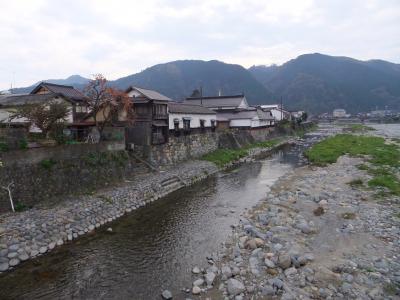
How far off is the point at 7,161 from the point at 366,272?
1585 centimetres

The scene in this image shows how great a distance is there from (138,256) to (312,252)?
659cm

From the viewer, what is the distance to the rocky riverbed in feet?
28.7

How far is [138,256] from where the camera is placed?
39.0 ft

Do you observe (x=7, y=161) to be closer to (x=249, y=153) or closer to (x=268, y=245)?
(x=268, y=245)

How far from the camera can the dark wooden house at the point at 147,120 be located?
24922 millimetres

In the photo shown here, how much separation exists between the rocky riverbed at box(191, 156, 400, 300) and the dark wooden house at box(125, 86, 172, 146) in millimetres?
11990

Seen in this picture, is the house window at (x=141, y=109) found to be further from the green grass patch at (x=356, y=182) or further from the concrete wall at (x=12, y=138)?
the green grass patch at (x=356, y=182)

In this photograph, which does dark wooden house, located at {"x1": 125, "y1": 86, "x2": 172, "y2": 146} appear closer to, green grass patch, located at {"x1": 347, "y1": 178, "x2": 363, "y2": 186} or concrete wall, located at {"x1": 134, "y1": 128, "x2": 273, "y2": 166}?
concrete wall, located at {"x1": 134, "y1": 128, "x2": 273, "y2": 166}

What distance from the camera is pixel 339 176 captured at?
74.9 ft

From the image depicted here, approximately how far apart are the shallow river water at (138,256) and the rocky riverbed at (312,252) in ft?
3.33

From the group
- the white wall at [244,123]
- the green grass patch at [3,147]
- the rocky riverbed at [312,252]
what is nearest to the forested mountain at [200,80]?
the white wall at [244,123]

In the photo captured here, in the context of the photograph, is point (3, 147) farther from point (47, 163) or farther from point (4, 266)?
point (4, 266)

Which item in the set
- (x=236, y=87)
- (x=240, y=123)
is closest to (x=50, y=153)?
(x=240, y=123)

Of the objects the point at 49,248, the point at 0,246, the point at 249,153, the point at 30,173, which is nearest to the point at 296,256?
the point at 49,248
